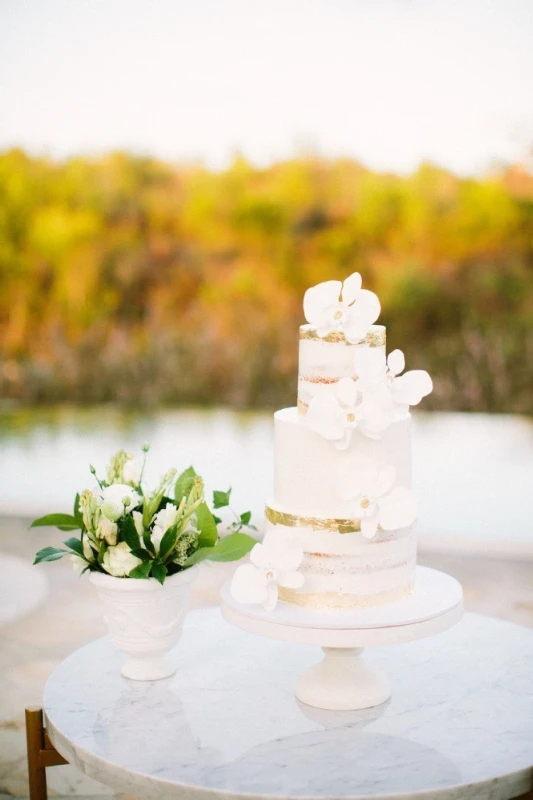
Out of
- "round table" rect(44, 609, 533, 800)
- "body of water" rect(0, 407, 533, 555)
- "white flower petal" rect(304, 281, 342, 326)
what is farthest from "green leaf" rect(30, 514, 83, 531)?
"body of water" rect(0, 407, 533, 555)

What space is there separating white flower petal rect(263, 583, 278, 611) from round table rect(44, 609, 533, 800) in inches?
9.0

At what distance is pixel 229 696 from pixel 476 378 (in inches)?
148

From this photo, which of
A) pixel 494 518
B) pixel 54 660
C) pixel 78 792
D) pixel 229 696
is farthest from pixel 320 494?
pixel 494 518

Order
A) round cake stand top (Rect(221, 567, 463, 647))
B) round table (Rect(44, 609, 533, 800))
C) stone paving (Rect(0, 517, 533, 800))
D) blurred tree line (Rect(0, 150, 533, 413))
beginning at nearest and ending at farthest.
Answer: round table (Rect(44, 609, 533, 800)) < round cake stand top (Rect(221, 567, 463, 647)) < stone paving (Rect(0, 517, 533, 800)) < blurred tree line (Rect(0, 150, 533, 413))

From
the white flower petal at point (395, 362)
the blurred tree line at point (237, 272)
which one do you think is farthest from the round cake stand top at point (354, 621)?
the blurred tree line at point (237, 272)

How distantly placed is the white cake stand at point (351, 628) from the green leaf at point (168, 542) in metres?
0.14

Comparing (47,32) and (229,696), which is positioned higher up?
(47,32)

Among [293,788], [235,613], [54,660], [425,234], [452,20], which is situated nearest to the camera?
[293,788]

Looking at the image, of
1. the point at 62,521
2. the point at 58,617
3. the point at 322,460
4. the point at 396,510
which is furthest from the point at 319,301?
the point at 58,617

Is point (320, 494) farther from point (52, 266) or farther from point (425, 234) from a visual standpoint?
point (52, 266)

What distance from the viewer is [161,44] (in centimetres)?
523

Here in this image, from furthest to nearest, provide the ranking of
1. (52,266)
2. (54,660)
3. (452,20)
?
(52,266) < (452,20) < (54,660)

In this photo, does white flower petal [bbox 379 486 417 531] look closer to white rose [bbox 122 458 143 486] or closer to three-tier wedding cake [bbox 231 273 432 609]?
three-tier wedding cake [bbox 231 273 432 609]

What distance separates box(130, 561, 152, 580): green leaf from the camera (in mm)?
1824
